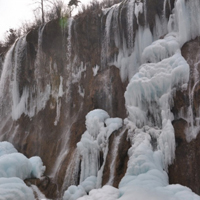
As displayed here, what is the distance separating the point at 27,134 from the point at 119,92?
5294 mm

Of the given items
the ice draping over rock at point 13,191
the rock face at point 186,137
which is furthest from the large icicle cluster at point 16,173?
the rock face at point 186,137

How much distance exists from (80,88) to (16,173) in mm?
4660

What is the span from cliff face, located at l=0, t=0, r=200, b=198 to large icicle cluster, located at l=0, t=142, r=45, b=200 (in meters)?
0.64

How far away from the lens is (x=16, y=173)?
25.1ft

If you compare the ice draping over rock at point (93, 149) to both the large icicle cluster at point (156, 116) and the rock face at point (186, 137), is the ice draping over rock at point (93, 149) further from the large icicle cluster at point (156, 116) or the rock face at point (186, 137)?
the rock face at point (186, 137)

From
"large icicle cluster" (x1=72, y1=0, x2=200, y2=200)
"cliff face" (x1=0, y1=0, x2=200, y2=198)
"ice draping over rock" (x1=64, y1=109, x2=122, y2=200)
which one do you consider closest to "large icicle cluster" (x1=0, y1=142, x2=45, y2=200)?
"cliff face" (x1=0, y1=0, x2=200, y2=198)

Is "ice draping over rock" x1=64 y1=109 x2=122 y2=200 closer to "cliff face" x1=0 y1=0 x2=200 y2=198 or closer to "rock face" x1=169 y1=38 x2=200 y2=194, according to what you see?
"cliff face" x1=0 y1=0 x2=200 y2=198

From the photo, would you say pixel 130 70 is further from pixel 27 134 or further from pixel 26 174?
pixel 27 134

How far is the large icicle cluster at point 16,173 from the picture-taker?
4.77 metres

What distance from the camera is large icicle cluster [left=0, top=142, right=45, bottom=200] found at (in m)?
4.77

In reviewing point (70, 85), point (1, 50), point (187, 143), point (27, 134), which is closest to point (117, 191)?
point (187, 143)

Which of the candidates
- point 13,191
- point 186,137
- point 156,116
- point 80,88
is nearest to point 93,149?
point 156,116

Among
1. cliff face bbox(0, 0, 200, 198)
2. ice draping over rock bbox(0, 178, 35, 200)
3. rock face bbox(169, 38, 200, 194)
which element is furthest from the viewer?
cliff face bbox(0, 0, 200, 198)

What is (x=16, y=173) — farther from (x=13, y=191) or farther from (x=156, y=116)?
(x=156, y=116)
